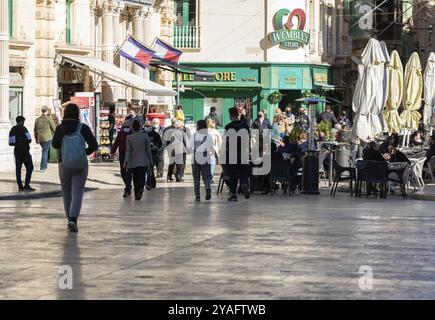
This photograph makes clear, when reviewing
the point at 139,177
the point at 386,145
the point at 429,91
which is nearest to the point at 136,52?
the point at 429,91

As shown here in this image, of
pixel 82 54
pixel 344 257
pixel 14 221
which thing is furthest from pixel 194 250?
pixel 82 54

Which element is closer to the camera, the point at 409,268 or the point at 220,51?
the point at 409,268

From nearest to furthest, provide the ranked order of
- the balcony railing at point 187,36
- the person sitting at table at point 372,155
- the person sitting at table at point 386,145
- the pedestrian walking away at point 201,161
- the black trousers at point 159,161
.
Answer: the pedestrian walking away at point 201,161, the person sitting at table at point 372,155, the person sitting at table at point 386,145, the black trousers at point 159,161, the balcony railing at point 187,36

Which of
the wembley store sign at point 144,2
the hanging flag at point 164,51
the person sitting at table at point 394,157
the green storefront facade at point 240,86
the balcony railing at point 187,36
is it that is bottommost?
the person sitting at table at point 394,157

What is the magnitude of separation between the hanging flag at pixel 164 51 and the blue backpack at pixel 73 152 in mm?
26901

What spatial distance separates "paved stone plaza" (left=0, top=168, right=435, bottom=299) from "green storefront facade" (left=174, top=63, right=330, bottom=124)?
32.5 metres

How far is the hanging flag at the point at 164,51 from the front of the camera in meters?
45.7

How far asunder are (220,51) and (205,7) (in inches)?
81.8

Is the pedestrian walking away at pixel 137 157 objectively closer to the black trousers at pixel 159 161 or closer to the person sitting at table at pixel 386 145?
the person sitting at table at pixel 386 145

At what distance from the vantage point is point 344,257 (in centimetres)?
1516

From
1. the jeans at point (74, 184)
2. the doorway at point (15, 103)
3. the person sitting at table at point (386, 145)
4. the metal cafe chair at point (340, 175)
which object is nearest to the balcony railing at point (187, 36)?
the doorway at point (15, 103)

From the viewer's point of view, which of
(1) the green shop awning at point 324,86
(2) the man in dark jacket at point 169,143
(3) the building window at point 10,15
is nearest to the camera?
(2) the man in dark jacket at point 169,143

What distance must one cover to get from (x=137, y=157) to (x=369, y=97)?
7731 mm

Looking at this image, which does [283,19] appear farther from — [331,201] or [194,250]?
[194,250]
